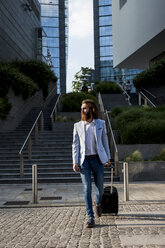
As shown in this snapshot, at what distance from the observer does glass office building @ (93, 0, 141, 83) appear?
68938 mm

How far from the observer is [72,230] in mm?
4258

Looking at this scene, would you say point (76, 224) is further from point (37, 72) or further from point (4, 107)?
point (37, 72)

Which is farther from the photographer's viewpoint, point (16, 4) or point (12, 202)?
point (16, 4)

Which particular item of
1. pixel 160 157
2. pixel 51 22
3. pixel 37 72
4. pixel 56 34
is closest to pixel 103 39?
pixel 56 34

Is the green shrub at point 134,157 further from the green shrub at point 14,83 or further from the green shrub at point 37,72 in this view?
the green shrub at point 37,72

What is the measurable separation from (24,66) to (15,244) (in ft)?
64.7

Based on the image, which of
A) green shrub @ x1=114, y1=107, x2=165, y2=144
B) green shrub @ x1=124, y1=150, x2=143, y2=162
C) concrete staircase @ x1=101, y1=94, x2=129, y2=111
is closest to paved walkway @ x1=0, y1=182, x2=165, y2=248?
green shrub @ x1=124, y1=150, x2=143, y2=162

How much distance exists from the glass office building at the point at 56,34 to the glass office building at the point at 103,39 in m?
14.5

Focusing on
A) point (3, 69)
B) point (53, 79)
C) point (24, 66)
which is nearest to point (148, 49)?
point (53, 79)

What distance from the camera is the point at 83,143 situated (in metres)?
4.53

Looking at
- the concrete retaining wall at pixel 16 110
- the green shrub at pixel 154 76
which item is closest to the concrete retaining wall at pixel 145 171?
the concrete retaining wall at pixel 16 110

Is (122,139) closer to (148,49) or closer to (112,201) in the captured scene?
(112,201)

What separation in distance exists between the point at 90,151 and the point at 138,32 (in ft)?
68.9

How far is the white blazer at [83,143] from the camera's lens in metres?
4.51
